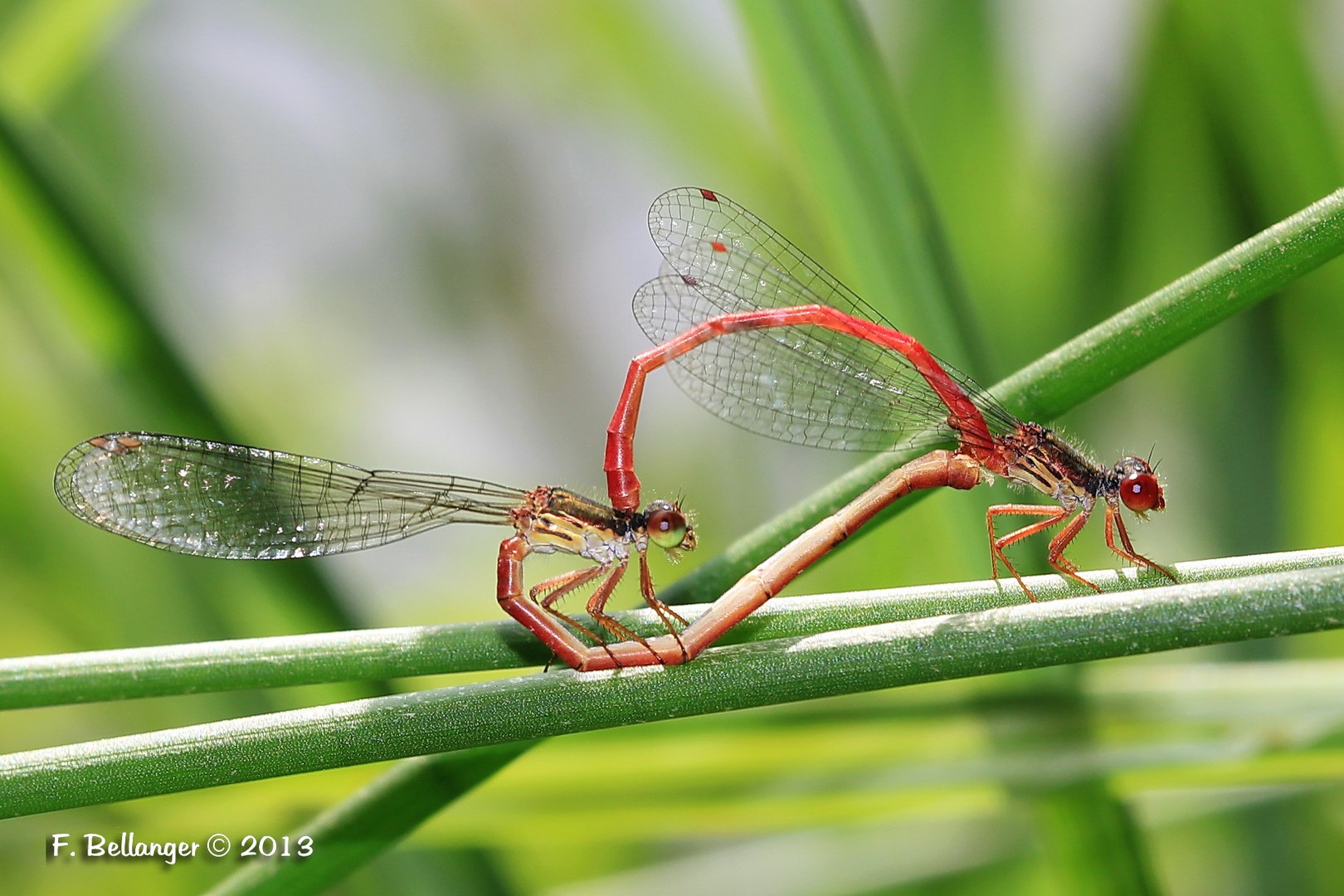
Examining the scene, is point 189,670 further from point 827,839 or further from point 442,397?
point 442,397

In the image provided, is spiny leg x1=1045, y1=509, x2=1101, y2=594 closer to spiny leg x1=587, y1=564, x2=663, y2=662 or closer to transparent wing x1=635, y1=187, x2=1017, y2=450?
transparent wing x1=635, y1=187, x2=1017, y2=450

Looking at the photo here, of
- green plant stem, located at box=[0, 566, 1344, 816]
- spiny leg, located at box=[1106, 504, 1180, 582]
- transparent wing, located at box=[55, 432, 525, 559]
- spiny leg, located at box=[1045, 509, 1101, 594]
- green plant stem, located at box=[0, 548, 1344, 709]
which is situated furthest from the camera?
transparent wing, located at box=[55, 432, 525, 559]

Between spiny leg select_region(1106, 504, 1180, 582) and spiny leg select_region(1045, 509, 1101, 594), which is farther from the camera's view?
spiny leg select_region(1045, 509, 1101, 594)

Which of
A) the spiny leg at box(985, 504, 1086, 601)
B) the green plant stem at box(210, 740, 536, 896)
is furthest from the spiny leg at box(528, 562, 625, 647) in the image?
the spiny leg at box(985, 504, 1086, 601)

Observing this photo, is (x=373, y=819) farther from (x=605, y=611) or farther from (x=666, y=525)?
(x=666, y=525)

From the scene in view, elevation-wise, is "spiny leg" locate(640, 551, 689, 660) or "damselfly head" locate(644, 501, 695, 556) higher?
"damselfly head" locate(644, 501, 695, 556)

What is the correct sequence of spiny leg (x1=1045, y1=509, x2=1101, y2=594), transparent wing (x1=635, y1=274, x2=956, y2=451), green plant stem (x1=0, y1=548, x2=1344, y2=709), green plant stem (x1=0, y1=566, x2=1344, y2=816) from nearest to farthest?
green plant stem (x1=0, y1=566, x2=1344, y2=816) → green plant stem (x1=0, y1=548, x2=1344, y2=709) → spiny leg (x1=1045, y1=509, x2=1101, y2=594) → transparent wing (x1=635, y1=274, x2=956, y2=451)

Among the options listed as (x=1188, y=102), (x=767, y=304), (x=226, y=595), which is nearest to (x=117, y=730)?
(x=226, y=595)

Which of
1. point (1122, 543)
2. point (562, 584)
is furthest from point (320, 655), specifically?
point (1122, 543)

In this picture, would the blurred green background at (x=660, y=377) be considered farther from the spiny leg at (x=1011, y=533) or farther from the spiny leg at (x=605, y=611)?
the spiny leg at (x=605, y=611)
